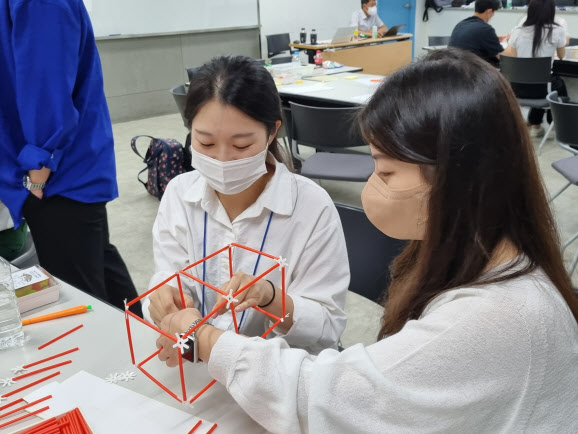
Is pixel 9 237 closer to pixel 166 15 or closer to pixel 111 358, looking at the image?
pixel 111 358

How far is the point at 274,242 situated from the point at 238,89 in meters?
0.37

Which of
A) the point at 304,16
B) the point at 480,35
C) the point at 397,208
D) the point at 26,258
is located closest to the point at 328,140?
the point at 26,258

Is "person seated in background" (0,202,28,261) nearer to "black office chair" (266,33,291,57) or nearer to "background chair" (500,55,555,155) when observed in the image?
"background chair" (500,55,555,155)

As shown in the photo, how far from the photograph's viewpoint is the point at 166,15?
689 centimetres

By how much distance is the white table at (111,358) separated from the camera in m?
0.92

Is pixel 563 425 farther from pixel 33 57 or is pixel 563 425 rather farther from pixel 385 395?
pixel 33 57

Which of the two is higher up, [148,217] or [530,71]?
[530,71]

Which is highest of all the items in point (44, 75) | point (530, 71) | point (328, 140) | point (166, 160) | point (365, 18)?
point (44, 75)

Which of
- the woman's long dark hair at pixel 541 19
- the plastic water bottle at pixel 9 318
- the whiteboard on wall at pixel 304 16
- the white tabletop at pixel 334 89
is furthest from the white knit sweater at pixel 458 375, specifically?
the whiteboard on wall at pixel 304 16

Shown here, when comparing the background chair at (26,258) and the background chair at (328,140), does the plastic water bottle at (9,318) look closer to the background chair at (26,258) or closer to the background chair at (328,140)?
the background chair at (26,258)

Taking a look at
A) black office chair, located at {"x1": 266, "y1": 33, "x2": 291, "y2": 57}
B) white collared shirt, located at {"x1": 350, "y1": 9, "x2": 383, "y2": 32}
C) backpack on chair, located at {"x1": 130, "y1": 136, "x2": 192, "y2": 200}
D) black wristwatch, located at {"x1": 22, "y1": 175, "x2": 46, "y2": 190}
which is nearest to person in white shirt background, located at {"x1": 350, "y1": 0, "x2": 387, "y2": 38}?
white collared shirt, located at {"x1": 350, "y1": 9, "x2": 383, "y2": 32}

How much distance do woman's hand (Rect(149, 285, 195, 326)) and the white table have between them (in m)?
0.06

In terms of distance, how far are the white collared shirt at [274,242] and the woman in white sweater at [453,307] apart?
1.38 feet

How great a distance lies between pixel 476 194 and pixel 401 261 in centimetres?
36
